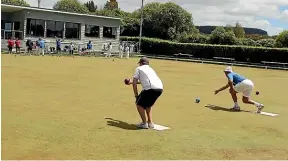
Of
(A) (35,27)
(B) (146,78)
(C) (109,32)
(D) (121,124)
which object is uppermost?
(A) (35,27)

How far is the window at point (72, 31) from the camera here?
145 feet

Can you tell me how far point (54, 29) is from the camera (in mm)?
43188

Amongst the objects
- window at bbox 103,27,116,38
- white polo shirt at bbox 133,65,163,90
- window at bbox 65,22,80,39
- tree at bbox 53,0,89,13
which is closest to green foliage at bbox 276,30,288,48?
window at bbox 103,27,116,38

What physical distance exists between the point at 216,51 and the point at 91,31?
48.3 ft

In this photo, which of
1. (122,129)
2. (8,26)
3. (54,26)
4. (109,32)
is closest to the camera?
(122,129)

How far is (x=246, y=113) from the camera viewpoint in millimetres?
11172

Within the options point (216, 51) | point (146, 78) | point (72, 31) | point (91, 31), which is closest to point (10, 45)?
point (72, 31)

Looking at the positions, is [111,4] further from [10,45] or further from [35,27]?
[10,45]

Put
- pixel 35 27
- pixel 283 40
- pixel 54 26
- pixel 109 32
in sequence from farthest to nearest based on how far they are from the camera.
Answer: pixel 283 40 → pixel 109 32 → pixel 54 26 → pixel 35 27

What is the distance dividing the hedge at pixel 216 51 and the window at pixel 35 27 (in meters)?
15.2

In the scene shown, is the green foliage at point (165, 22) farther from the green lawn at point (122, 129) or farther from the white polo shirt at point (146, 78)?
the white polo shirt at point (146, 78)

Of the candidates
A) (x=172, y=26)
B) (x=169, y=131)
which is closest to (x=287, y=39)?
(x=172, y=26)

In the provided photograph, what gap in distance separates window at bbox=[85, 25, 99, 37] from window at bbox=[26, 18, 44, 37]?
214 inches

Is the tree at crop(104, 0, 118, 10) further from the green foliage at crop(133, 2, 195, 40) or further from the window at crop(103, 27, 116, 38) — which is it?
the window at crop(103, 27, 116, 38)
